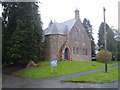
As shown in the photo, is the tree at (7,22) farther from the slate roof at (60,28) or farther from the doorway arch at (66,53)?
the doorway arch at (66,53)

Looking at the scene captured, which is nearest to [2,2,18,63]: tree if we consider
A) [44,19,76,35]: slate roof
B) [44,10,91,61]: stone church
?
[44,10,91,61]: stone church

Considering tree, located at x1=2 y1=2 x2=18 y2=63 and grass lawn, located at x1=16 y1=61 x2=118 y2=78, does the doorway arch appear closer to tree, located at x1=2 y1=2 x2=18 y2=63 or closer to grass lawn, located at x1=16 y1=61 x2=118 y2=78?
grass lawn, located at x1=16 y1=61 x2=118 y2=78

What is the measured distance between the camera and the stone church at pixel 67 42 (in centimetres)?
3512

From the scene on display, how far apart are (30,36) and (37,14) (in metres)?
5.27

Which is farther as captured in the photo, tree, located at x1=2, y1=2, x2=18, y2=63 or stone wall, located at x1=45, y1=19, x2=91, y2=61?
stone wall, located at x1=45, y1=19, x2=91, y2=61

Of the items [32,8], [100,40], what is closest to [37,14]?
[32,8]

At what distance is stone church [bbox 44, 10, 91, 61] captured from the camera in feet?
115

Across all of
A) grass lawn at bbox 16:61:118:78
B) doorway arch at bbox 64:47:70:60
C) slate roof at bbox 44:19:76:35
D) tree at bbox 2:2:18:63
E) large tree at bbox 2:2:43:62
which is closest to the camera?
grass lawn at bbox 16:61:118:78

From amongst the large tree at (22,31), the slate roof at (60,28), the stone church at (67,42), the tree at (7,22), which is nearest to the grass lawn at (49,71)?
the large tree at (22,31)

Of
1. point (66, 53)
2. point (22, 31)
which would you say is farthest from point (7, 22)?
point (66, 53)

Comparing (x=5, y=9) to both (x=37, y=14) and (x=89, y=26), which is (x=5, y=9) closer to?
(x=37, y=14)

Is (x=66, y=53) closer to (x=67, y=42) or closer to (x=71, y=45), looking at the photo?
(x=71, y=45)

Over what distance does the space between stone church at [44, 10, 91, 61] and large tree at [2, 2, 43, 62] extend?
671 centimetres

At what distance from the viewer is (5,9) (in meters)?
29.9
